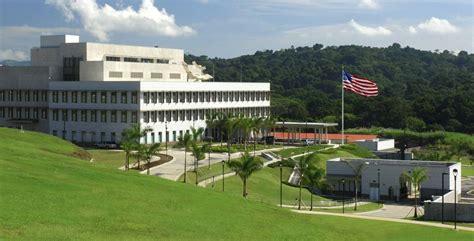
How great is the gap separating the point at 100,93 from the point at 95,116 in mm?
3410

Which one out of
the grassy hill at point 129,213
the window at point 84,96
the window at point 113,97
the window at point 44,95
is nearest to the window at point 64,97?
the window at point 84,96

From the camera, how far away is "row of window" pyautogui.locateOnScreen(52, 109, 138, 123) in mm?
93500

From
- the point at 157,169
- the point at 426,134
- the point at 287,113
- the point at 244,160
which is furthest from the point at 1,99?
the point at 426,134

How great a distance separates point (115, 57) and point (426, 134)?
213 feet

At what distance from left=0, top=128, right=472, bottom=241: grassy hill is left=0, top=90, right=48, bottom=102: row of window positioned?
51.4 metres

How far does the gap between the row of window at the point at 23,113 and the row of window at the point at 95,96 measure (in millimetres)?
4104

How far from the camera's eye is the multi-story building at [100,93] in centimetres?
9431

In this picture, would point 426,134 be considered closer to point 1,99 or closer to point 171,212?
point 1,99

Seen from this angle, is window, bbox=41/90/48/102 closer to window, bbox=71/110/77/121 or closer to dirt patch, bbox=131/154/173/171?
window, bbox=71/110/77/121

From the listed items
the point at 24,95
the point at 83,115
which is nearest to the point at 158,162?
the point at 83,115

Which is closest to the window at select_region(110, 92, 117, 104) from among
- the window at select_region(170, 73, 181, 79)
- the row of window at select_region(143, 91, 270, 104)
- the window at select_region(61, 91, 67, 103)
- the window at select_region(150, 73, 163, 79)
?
the row of window at select_region(143, 91, 270, 104)

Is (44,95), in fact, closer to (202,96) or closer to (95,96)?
(95,96)

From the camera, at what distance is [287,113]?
15662 cm

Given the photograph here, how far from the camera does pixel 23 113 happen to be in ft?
342
